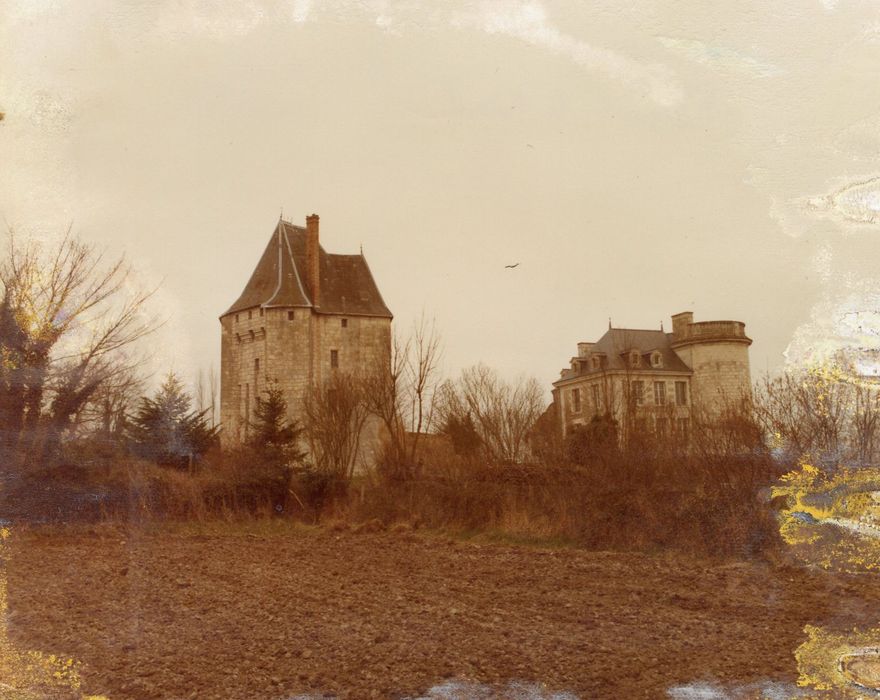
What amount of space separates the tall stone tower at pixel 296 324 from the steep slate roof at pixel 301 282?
45mm

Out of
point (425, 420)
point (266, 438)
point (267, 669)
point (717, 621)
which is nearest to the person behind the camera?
point (267, 669)

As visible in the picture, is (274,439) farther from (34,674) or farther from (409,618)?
(34,674)

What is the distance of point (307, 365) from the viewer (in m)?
35.0

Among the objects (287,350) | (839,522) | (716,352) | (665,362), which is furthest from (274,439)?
(665,362)

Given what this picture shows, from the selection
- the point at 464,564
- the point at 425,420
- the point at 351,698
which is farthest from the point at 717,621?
the point at 425,420

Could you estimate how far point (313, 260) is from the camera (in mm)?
36031

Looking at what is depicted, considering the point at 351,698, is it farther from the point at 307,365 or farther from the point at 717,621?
the point at 307,365

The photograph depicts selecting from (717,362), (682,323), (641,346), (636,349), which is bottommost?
(717,362)

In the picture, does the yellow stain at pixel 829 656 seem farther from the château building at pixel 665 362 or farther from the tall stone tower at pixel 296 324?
the tall stone tower at pixel 296 324

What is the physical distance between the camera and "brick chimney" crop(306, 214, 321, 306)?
35.8 metres

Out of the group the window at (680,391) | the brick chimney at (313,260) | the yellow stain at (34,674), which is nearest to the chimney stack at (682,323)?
the window at (680,391)

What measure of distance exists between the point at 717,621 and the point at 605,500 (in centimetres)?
503

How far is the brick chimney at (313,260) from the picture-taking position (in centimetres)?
3578

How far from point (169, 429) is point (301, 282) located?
65.3 ft
